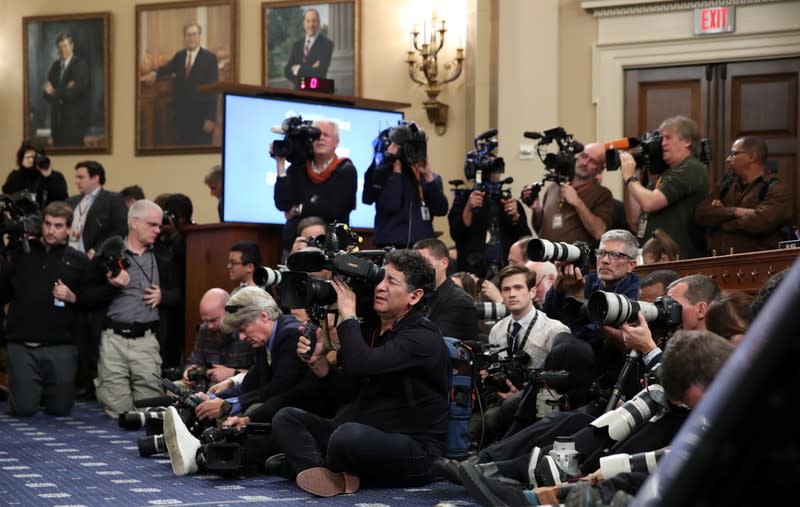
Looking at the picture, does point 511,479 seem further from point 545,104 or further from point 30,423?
point 545,104

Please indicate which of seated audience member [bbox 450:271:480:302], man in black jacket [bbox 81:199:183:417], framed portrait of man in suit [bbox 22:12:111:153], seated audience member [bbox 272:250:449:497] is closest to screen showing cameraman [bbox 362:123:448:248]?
seated audience member [bbox 450:271:480:302]

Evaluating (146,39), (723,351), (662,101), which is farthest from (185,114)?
(723,351)

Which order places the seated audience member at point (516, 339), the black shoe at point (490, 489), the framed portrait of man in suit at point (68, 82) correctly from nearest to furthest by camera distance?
the black shoe at point (490, 489)
the seated audience member at point (516, 339)
the framed portrait of man in suit at point (68, 82)

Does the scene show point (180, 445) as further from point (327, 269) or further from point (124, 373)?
point (124, 373)

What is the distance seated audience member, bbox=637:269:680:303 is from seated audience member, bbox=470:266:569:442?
72 centimetres

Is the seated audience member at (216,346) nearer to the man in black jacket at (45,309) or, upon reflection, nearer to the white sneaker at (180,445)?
the white sneaker at (180,445)

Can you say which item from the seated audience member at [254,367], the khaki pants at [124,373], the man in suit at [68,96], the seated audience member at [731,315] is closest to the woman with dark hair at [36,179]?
the khaki pants at [124,373]

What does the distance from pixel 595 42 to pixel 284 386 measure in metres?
5.76

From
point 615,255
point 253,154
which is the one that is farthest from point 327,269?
point 253,154

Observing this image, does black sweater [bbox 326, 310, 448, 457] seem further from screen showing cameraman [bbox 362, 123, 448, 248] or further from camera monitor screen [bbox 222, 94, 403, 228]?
camera monitor screen [bbox 222, 94, 403, 228]

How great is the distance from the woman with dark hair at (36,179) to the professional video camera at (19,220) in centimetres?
65

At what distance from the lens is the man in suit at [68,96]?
13.2m

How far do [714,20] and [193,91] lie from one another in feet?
18.6

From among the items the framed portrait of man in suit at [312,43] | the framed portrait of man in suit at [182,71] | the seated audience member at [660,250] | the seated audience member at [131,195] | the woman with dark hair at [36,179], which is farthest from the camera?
the framed portrait of man in suit at [182,71]
